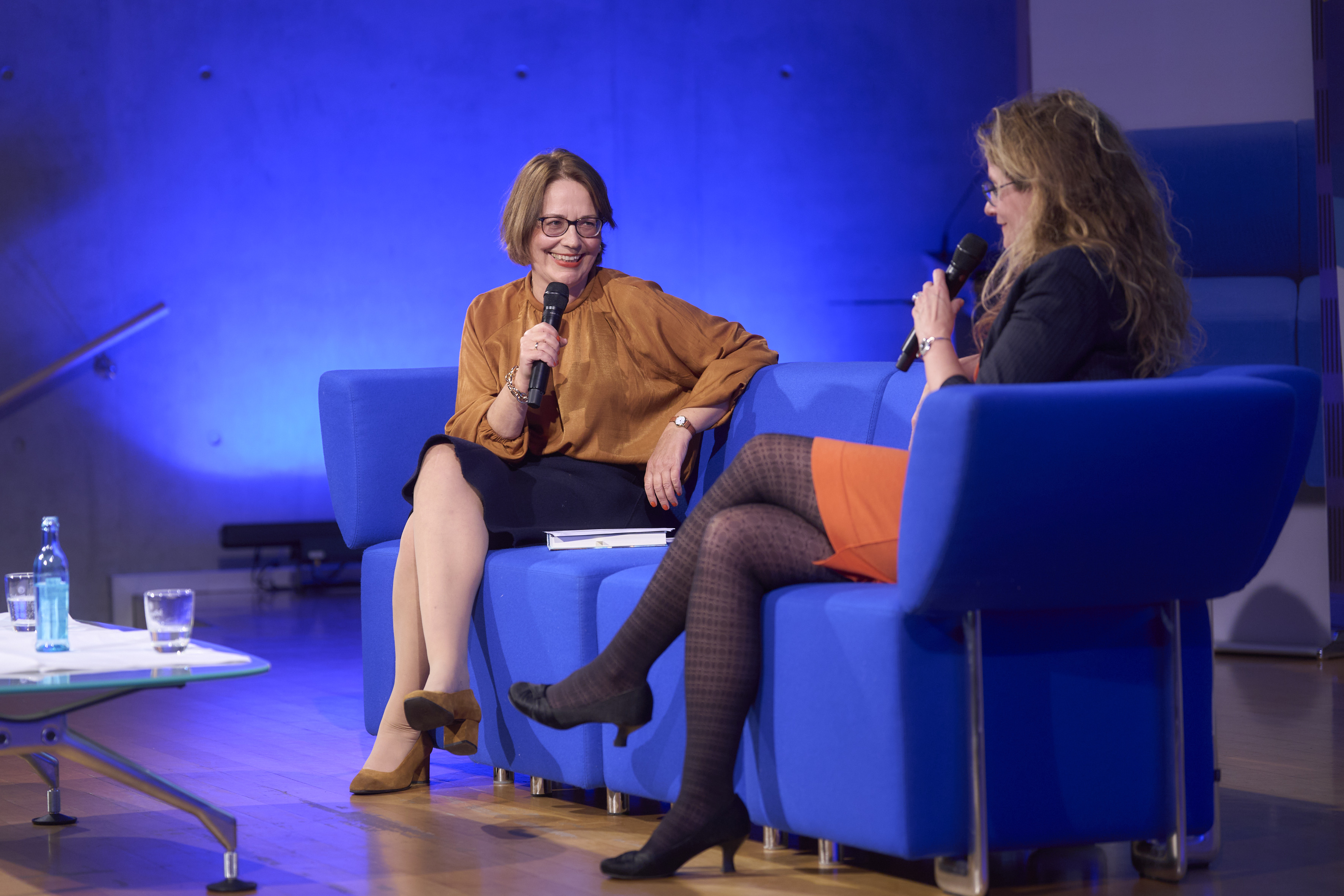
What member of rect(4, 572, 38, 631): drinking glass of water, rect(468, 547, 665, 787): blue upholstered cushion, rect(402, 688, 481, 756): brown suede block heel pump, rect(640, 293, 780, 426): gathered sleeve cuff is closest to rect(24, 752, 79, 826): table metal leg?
rect(4, 572, 38, 631): drinking glass of water

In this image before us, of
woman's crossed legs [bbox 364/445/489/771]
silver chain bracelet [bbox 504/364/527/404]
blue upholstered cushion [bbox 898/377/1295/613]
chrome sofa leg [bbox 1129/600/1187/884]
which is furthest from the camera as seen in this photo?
silver chain bracelet [bbox 504/364/527/404]

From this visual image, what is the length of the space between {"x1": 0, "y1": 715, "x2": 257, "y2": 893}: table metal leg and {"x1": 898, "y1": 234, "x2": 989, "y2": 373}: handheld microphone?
1146 millimetres

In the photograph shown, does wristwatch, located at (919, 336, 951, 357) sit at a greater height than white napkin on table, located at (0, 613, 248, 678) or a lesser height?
greater

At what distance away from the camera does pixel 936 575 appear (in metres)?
1.80

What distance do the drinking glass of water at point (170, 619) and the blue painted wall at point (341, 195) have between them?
458cm

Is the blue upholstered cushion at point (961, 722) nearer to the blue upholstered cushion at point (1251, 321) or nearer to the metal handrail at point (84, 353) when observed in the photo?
the blue upholstered cushion at point (1251, 321)

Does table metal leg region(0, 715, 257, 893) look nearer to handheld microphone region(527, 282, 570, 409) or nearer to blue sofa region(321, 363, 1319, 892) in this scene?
blue sofa region(321, 363, 1319, 892)

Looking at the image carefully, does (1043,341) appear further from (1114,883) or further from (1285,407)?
(1114,883)

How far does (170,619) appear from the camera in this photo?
2045 millimetres

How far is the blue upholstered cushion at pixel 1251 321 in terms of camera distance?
4.14m

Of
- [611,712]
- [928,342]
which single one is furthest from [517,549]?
[928,342]

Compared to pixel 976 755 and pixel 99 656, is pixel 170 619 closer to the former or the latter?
pixel 99 656

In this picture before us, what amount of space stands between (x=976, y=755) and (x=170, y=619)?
1.09 meters

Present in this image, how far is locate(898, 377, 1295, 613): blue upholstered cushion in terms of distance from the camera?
69.5 inches
